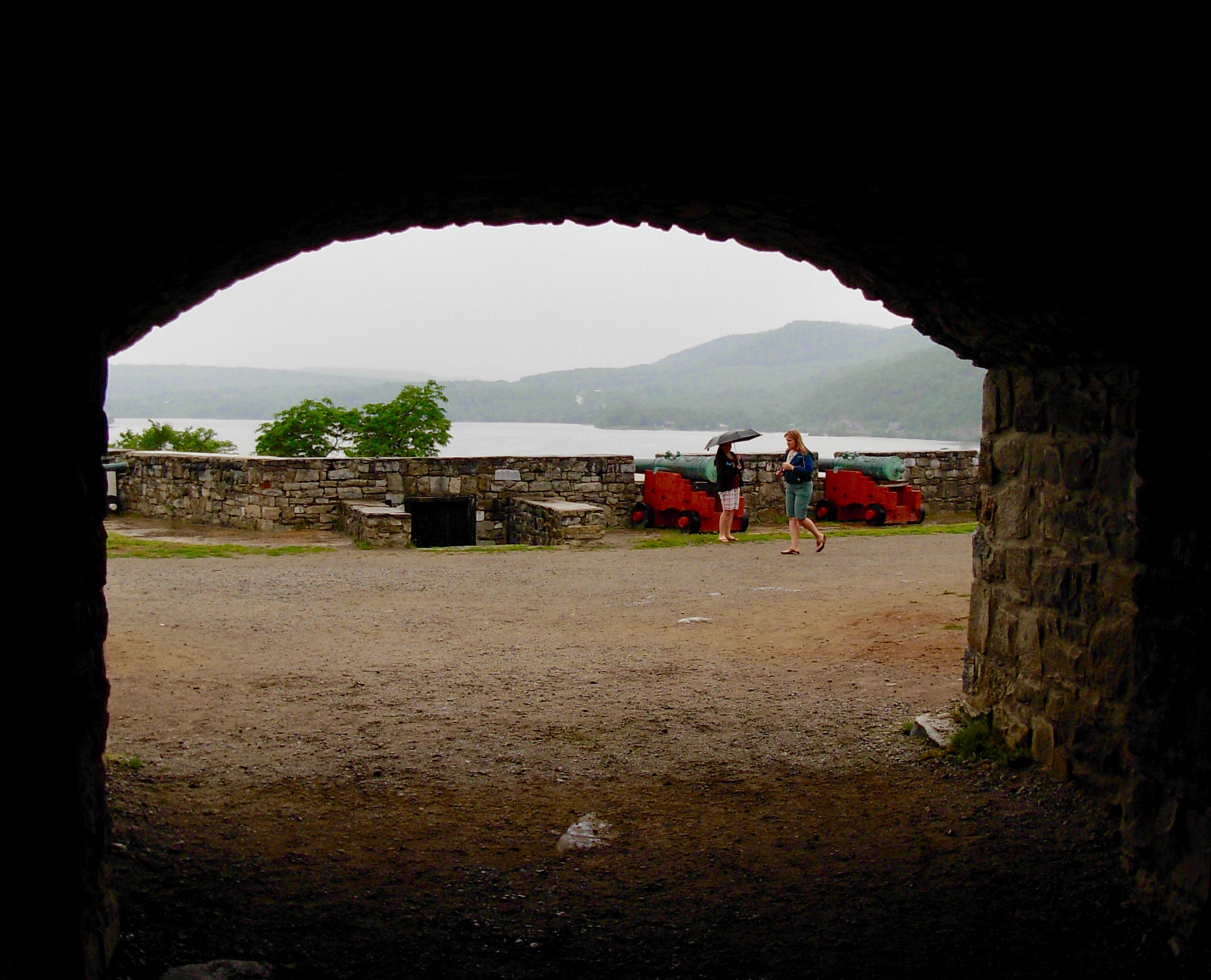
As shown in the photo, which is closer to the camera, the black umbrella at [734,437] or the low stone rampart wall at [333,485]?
the black umbrella at [734,437]

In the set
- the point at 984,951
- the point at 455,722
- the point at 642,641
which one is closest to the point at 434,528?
the point at 642,641

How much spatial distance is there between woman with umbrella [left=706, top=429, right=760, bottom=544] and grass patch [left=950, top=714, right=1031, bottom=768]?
7.15 m

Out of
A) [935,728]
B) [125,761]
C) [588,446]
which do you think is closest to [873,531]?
[935,728]

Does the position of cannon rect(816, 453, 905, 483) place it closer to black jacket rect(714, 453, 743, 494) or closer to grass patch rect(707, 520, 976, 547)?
grass patch rect(707, 520, 976, 547)

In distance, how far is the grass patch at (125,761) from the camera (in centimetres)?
395

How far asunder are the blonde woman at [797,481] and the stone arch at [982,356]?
21.4 ft

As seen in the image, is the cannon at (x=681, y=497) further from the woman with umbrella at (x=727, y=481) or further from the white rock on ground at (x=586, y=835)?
the white rock on ground at (x=586, y=835)

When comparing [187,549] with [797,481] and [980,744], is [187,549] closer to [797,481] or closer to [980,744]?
[797,481]

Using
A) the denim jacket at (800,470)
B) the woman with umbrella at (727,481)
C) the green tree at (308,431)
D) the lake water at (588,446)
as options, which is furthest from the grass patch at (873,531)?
the green tree at (308,431)

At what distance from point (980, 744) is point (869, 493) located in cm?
1005

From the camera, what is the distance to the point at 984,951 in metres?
2.66

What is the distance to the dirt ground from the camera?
269cm

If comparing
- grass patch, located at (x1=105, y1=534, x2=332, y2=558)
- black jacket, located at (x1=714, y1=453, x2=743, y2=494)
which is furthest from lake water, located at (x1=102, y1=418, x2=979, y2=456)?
black jacket, located at (x1=714, y1=453, x2=743, y2=494)

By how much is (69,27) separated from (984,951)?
10.4 ft
